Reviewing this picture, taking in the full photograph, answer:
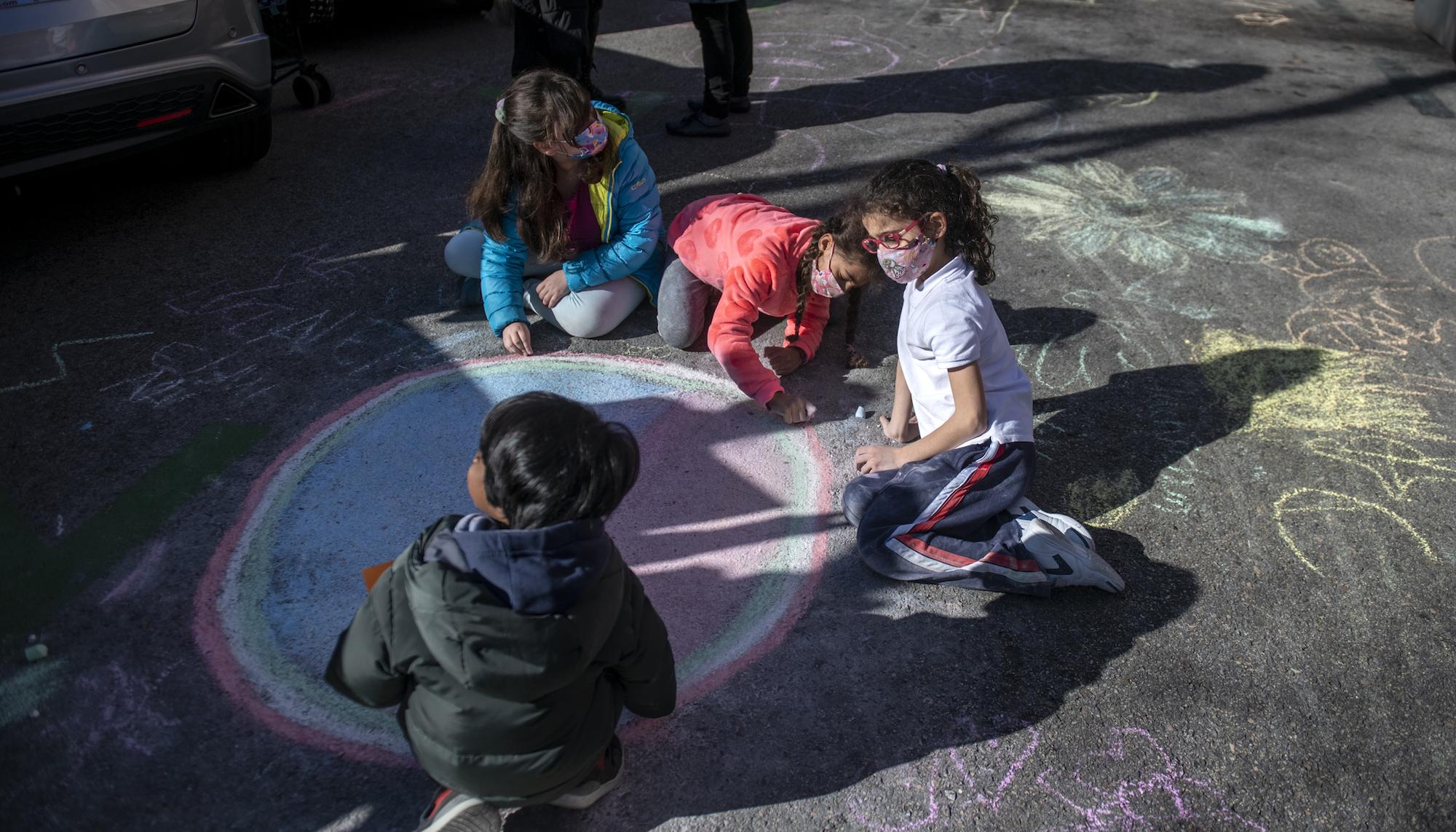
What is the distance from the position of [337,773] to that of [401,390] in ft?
4.77

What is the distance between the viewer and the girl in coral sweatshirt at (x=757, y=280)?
9.50 ft

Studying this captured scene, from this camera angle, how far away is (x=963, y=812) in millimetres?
2086

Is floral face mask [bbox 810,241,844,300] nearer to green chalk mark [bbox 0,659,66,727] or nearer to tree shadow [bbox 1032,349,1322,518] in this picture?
tree shadow [bbox 1032,349,1322,518]

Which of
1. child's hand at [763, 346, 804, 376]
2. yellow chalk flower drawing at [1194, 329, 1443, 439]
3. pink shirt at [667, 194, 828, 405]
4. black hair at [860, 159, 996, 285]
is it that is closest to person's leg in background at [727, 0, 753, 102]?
pink shirt at [667, 194, 828, 405]

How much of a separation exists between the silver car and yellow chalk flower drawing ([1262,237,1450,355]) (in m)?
4.36

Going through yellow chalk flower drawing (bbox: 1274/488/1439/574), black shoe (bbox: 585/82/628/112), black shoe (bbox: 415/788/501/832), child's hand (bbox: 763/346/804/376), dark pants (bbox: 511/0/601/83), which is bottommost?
black shoe (bbox: 415/788/501/832)

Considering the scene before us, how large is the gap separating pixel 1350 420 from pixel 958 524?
166 centimetres

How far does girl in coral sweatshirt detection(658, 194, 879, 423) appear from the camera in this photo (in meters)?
2.90

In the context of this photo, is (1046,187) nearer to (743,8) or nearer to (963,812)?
(743,8)

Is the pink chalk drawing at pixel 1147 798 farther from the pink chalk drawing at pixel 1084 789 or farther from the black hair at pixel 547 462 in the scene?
the black hair at pixel 547 462

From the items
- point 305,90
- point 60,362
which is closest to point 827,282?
point 60,362

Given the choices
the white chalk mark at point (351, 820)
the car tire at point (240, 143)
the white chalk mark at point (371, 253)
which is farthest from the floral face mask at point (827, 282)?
the car tire at point (240, 143)

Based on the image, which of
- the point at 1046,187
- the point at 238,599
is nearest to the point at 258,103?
the point at 238,599

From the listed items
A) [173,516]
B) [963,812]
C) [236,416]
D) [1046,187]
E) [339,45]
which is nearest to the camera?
[963,812]
